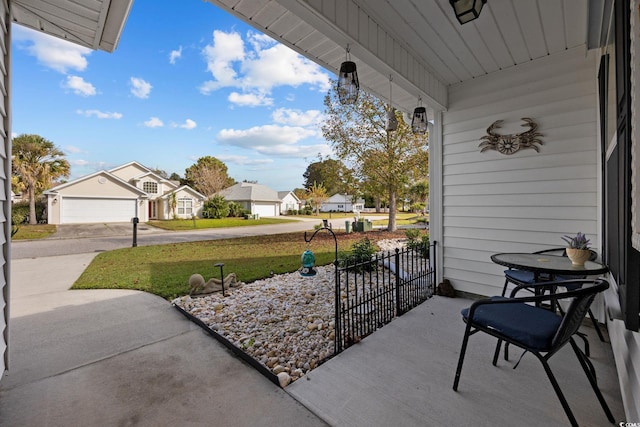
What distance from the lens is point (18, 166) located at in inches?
506

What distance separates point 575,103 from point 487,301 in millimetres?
2520

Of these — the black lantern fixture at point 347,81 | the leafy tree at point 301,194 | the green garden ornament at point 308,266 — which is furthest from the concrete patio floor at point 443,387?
the leafy tree at point 301,194

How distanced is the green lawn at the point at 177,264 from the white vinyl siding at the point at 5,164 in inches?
82.2

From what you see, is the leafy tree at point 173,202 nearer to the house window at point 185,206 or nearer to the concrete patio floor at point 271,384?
the house window at point 185,206

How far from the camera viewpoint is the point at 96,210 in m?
15.7

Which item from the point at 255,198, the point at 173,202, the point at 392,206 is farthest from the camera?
the point at 255,198

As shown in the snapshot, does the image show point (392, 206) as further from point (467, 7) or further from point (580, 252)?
point (467, 7)

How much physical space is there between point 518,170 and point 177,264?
638 cm

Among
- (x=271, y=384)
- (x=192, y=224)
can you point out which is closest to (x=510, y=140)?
(x=271, y=384)

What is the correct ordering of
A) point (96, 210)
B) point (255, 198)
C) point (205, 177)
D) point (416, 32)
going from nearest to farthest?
point (416, 32), point (96, 210), point (255, 198), point (205, 177)

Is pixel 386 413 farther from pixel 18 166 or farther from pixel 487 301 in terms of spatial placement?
pixel 18 166

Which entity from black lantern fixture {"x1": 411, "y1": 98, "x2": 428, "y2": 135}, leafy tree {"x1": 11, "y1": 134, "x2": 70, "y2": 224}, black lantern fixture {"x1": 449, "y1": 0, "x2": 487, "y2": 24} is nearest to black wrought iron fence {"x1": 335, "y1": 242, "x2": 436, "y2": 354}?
black lantern fixture {"x1": 411, "y1": 98, "x2": 428, "y2": 135}

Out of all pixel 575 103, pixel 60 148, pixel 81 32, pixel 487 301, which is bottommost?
pixel 487 301

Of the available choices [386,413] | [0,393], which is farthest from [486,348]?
[0,393]
